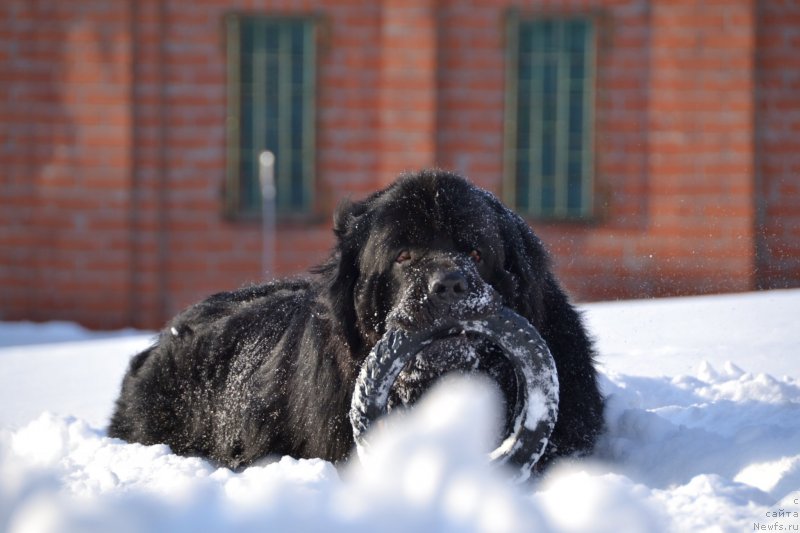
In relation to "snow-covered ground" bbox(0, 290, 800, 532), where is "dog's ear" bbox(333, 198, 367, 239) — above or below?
above

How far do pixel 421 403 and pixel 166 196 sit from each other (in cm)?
940

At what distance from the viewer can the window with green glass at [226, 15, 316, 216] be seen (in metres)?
12.6

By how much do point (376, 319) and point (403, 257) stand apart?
26cm

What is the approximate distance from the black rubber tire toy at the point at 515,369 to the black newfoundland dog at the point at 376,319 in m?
0.08

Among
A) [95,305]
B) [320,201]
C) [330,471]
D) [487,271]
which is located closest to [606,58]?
[320,201]

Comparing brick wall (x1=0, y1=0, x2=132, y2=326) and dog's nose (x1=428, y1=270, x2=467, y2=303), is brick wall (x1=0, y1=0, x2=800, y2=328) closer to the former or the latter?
brick wall (x1=0, y1=0, x2=132, y2=326)

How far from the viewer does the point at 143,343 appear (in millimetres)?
7961

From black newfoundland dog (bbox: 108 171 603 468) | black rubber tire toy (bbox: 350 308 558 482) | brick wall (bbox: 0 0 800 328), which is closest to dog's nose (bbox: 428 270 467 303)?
black newfoundland dog (bbox: 108 171 603 468)

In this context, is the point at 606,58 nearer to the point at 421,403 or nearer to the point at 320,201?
the point at 320,201

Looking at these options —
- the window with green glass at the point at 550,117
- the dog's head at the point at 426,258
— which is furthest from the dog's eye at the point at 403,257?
the window with green glass at the point at 550,117

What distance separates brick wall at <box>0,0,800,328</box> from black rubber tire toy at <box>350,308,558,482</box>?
28.3 ft

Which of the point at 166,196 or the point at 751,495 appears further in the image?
the point at 166,196

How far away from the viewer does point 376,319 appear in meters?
3.92

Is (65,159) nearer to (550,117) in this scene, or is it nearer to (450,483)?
(550,117)
